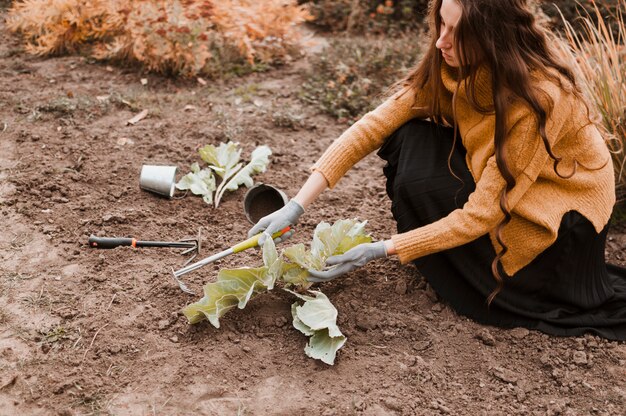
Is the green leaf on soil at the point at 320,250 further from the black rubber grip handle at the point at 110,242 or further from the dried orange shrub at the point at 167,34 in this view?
the dried orange shrub at the point at 167,34

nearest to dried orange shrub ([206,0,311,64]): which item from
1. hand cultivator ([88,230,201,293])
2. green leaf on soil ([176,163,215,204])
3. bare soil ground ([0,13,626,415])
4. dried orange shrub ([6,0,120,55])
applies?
dried orange shrub ([6,0,120,55])

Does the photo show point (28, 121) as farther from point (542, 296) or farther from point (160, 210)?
point (542, 296)

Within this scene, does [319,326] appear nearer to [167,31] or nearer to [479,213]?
[479,213]

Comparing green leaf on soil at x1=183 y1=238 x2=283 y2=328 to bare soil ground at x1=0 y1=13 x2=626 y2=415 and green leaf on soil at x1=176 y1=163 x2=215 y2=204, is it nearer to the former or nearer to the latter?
bare soil ground at x1=0 y1=13 x2=626 y2=415

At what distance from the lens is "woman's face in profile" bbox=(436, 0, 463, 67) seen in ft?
6.79

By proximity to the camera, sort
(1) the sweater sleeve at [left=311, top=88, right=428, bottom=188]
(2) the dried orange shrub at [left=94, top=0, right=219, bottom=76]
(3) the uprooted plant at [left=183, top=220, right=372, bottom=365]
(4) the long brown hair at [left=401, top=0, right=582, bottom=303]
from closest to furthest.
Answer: (4) the long brown hair at [left=401, top=0, right=582, bottom=303] → (3) the uprooted plant at [left=183, top=220, right=372, bottom=365] → (1) the sweater sleeve at [left=311, top=88, right=428, bottom=188] → (2) the dried orange shrub at [left=94, top=0, right=219, bottom=76]

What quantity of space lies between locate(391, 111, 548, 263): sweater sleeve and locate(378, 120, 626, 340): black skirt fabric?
0.18m

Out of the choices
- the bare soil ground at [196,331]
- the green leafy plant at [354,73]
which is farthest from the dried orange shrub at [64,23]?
the green leafy plant at [354,73]

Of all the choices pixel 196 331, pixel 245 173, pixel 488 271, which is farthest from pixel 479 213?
pixel 245 173

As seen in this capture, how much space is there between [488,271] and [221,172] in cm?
137

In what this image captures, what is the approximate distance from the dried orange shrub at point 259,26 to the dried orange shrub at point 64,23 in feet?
2.30

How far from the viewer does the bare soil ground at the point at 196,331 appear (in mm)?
2156

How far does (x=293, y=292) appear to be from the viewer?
7.87ft

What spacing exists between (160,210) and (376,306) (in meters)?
1.13
